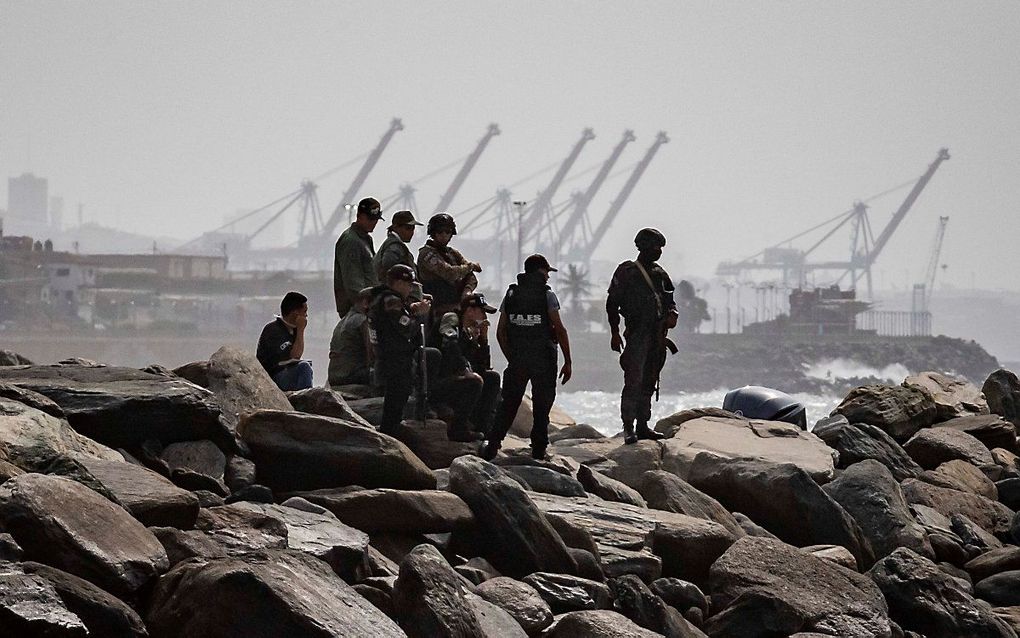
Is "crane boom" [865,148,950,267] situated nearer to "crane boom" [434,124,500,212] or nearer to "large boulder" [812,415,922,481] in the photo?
"crane boom" [434,124,500,212]

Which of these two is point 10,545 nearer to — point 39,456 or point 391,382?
point 39,456

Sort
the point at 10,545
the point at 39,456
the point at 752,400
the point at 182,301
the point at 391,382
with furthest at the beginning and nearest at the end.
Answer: the point at 182,301 → the point at 752,400 → the point at 391,382 → the point at 39,456 → the point at 10,545

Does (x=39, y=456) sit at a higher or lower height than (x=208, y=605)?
higher

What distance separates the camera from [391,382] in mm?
10055

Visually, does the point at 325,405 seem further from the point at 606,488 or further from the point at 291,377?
the point at 606,488

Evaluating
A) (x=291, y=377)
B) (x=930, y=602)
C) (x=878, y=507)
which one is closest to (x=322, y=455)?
(x=291, y=377)

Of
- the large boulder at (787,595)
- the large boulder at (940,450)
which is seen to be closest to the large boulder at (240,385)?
the large boulder at (787,595)

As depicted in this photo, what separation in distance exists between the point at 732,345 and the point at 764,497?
499 ft

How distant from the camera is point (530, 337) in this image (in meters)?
10.8

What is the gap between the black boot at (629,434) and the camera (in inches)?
492

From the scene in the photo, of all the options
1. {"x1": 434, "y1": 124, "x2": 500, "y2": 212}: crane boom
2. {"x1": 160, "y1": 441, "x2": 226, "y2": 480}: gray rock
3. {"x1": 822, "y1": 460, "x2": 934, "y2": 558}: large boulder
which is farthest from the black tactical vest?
{"x1": 434, "y1": 124, "x2": 500, "y2": 212}: crane boom

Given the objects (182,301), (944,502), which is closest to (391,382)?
(944,502)

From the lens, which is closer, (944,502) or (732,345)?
(944,502)

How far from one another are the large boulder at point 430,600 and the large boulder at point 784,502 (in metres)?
4.38
